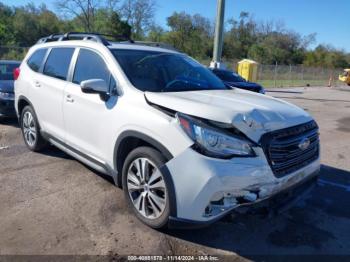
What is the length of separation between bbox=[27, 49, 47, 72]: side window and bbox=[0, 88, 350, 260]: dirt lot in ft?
5.54

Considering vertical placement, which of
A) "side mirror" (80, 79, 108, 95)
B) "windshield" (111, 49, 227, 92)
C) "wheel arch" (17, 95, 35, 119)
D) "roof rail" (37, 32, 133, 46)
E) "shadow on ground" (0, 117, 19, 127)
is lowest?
"shadow on ground" (0, 117, 19, 127)

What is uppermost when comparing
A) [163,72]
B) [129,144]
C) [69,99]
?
[163,72]

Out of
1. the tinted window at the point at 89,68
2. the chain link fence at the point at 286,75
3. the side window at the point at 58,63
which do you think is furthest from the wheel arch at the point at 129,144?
the chain link fence at the point at 286,75

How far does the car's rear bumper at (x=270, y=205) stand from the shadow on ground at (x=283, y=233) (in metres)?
0.15

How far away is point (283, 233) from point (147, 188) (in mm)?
1490

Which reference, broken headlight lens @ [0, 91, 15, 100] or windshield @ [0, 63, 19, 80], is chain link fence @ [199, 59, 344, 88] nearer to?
windshield @ [0, 63, 19, 80]

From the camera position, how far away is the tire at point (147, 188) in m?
3.28

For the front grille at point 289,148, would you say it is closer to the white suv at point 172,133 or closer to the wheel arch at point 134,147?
the white suv at point 172,133

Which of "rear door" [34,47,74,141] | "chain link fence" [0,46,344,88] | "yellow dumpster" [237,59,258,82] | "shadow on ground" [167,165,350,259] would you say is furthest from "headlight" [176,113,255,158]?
"chain link fence" [0,46,344,88]

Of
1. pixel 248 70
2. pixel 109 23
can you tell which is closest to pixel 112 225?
pixel 248 70

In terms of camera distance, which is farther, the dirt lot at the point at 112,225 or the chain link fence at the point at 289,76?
the chain link fence at the point at 289,76

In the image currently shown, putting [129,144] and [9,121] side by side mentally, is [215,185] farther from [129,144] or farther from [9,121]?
[9,121]

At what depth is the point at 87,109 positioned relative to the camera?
13.7 feet

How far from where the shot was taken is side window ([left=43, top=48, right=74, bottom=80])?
188 inches
